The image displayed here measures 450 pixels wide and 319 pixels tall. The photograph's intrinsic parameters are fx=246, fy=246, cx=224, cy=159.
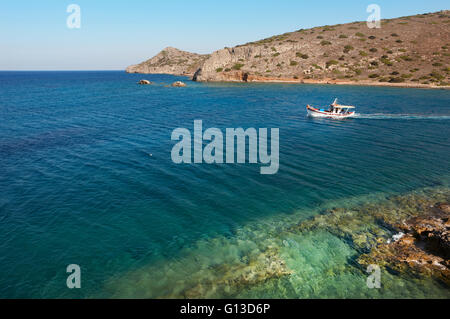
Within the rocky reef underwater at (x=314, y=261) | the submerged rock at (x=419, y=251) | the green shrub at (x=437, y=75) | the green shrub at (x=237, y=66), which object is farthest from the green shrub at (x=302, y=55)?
the submerged rock at (x=419, y=251)

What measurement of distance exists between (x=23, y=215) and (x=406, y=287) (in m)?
26.4

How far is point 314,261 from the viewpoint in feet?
51.0

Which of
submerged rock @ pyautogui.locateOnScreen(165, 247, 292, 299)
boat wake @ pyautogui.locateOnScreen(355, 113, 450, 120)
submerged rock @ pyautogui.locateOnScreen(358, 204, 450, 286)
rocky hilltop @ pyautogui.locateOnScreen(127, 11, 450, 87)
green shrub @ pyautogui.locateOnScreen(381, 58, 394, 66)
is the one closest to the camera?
submerged rock @ pyautogui.locateOnScreen(165, 247, 292, 299)

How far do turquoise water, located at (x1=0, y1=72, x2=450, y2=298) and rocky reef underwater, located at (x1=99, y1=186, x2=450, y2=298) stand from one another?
0.08 m

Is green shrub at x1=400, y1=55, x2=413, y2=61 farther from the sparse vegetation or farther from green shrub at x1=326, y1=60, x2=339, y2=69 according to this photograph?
the sparse vegetation

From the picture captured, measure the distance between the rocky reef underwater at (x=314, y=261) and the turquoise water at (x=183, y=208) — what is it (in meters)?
0.08

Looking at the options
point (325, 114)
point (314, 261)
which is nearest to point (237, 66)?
point (325, 114)

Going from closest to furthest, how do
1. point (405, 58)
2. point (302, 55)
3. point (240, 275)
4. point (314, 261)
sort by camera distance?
point (240, 275), point (314, 261), point (405, 58), point (302, 55)

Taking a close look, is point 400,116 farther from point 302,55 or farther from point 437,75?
point 302,55

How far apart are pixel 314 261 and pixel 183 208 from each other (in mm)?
10660

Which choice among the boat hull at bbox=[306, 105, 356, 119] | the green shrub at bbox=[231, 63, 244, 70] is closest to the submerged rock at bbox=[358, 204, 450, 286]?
the boat hull at bbox=[306, 105, 356, 119]

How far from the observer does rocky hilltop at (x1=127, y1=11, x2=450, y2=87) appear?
373ft

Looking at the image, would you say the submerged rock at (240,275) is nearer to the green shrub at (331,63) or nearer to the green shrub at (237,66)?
the green shrub at (237,66)

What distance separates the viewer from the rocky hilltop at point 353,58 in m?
114
